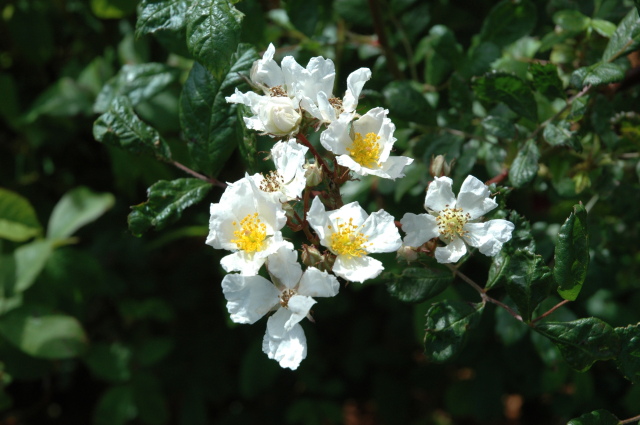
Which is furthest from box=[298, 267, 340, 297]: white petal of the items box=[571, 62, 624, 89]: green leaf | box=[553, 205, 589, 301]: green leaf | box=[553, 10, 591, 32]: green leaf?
→ box=[553, 10, 591, 32]: green leaf

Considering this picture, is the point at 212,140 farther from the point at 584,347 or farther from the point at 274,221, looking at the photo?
the point at 584,347

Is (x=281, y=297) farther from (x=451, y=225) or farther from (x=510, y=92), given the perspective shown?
(x=510, y=92)

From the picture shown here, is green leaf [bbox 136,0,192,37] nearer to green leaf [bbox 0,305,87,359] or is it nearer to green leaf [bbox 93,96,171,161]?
green leaf [bbox 93,96,171,161]

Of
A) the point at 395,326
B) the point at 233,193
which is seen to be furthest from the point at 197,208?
the point at 233,193

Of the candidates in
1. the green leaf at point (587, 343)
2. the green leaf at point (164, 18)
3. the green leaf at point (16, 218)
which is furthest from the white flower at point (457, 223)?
the green leaf at point (16, 218)

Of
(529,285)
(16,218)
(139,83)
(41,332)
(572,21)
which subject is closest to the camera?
(529,285)

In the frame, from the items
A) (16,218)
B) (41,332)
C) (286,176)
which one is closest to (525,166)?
(286,176)
